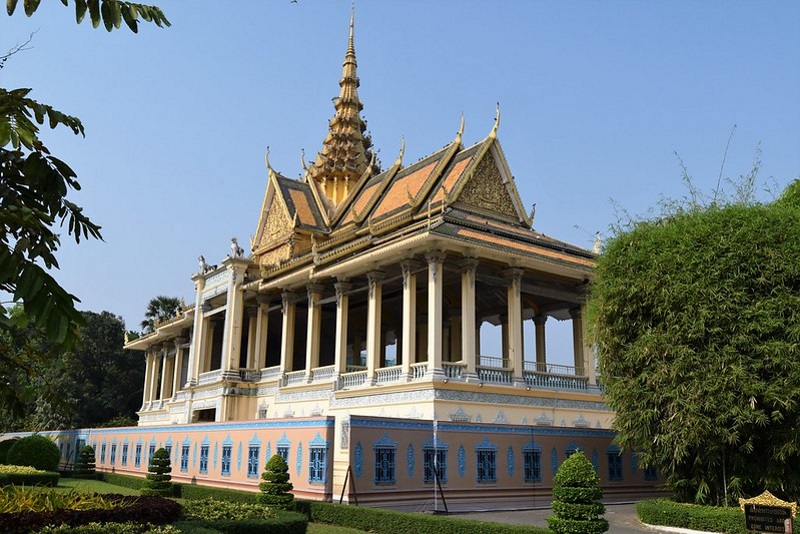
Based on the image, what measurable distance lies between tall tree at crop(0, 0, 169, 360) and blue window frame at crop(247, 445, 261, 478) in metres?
13.4

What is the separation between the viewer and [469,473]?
16.3 meters

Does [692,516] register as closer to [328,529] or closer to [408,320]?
[328,529]

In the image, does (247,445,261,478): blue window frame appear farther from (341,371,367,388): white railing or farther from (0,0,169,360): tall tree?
Result: (0,0,169,360): tall tree

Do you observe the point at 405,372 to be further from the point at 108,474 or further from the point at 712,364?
the point at 108,474

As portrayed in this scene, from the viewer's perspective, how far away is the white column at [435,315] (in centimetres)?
1906

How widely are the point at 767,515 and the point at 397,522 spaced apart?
5.87 m

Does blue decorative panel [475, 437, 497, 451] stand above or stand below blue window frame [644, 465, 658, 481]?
above

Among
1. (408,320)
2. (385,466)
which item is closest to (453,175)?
(408,320)

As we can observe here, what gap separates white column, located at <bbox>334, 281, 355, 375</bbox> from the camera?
74.9 feet

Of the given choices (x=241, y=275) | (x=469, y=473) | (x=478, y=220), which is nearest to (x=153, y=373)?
(x=241, y=275)

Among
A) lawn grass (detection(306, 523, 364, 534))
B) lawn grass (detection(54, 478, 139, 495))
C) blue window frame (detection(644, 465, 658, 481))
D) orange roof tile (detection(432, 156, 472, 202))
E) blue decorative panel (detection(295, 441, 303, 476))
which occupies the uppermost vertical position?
orange roof tile (detection(432, 156, 472, 202))

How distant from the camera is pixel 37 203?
505cm

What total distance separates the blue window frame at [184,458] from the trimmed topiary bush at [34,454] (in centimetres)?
735

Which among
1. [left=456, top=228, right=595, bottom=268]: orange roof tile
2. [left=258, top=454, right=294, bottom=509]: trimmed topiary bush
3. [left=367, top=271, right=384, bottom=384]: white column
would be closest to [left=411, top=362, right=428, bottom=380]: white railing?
[left=367, top=271, right=384, bottom=384]: white column
